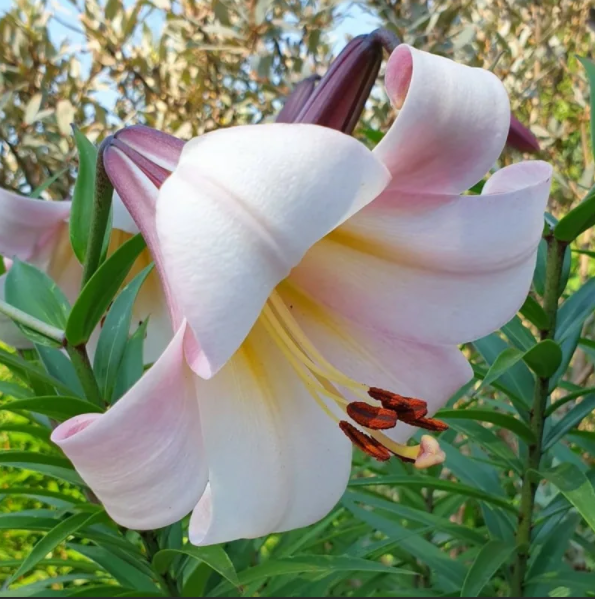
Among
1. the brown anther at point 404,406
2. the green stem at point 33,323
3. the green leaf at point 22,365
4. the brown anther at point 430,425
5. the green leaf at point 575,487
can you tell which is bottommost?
the green leaf at point 575,487

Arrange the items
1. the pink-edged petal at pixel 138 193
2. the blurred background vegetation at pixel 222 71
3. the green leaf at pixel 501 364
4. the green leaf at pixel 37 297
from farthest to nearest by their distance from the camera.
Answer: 1. the blurred background vegetation at pixel 222 71
2. the green leaf at pixel 37 297
3. the green leaf at pixel 501 364
4. the pink-edged petal at pixel 138 193

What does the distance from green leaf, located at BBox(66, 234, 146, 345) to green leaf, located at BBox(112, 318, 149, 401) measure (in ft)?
0.52

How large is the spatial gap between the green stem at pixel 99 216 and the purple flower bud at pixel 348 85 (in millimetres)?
185

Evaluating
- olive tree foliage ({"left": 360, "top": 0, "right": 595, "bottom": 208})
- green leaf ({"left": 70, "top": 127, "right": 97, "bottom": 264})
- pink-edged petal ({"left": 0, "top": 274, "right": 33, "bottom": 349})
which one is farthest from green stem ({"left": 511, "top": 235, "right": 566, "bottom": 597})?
olive tree foliage ({"left": 360, "top": 0, "right": 595, "bottom": 208})

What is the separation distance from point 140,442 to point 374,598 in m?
0.59

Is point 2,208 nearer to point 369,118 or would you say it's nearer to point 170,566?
point 170,566

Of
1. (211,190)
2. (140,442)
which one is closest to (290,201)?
(211,190)

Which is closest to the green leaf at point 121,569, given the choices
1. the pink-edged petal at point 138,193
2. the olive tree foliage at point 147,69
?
the pink-edged petal at point 138,193

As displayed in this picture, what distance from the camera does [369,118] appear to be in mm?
2264

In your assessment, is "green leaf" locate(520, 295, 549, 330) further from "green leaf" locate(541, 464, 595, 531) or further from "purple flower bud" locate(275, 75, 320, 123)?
"purple flower bud" locate(275, 75, 320, 123)

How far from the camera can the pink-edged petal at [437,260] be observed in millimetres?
551

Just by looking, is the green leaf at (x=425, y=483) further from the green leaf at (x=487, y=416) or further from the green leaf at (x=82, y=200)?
the green leaf at (x=82, y=200)

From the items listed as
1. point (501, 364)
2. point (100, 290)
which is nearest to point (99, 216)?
point (100, 290)

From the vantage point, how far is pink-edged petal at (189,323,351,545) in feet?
1.80
